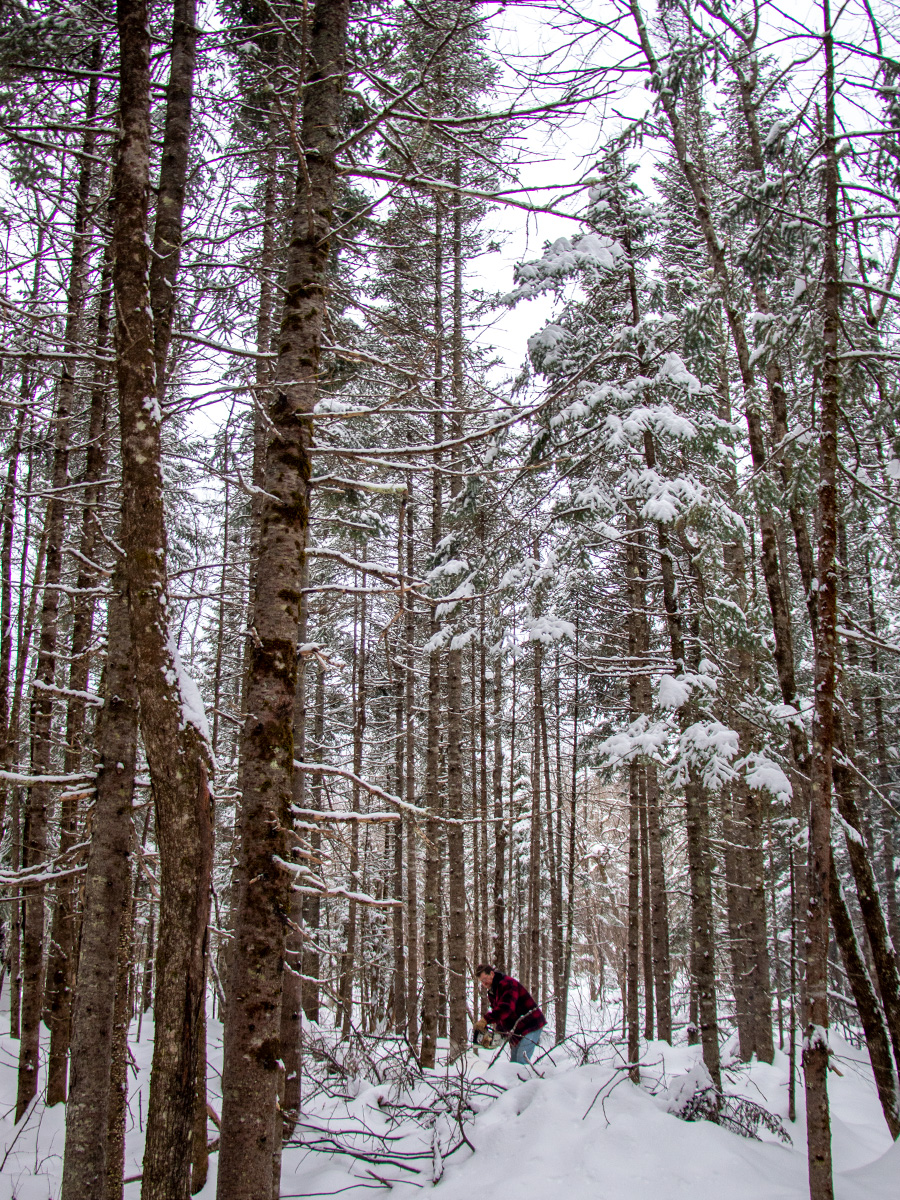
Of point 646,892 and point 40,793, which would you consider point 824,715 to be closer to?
point 40,793

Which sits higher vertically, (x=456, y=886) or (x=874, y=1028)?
(x=874, y=1028)

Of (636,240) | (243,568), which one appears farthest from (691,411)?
(243,568)

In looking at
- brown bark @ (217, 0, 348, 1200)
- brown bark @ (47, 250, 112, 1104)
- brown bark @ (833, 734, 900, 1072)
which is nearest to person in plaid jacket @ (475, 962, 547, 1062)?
brown bark @ (833, 734, 900, 1072)

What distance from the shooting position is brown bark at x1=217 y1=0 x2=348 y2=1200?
255 cm

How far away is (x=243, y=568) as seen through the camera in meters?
13.9

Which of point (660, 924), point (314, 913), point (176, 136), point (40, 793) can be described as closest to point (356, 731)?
point (314, 913)

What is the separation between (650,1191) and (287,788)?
4010 millimetres

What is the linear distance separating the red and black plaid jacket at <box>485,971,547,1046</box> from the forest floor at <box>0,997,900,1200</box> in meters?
1.40

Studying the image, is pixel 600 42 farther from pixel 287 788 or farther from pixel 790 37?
pixel 287 788

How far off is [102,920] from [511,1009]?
641 centimetres

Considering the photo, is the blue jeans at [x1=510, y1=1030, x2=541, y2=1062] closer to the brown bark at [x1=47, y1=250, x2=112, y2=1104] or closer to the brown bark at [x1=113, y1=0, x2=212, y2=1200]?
the brown bark at [x1=47, y1=250, x2=112, y2=1104]

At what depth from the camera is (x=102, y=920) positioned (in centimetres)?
395

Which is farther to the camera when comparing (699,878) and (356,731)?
(356,731)

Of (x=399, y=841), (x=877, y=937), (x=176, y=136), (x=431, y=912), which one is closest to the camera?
(x=176, y=136)
